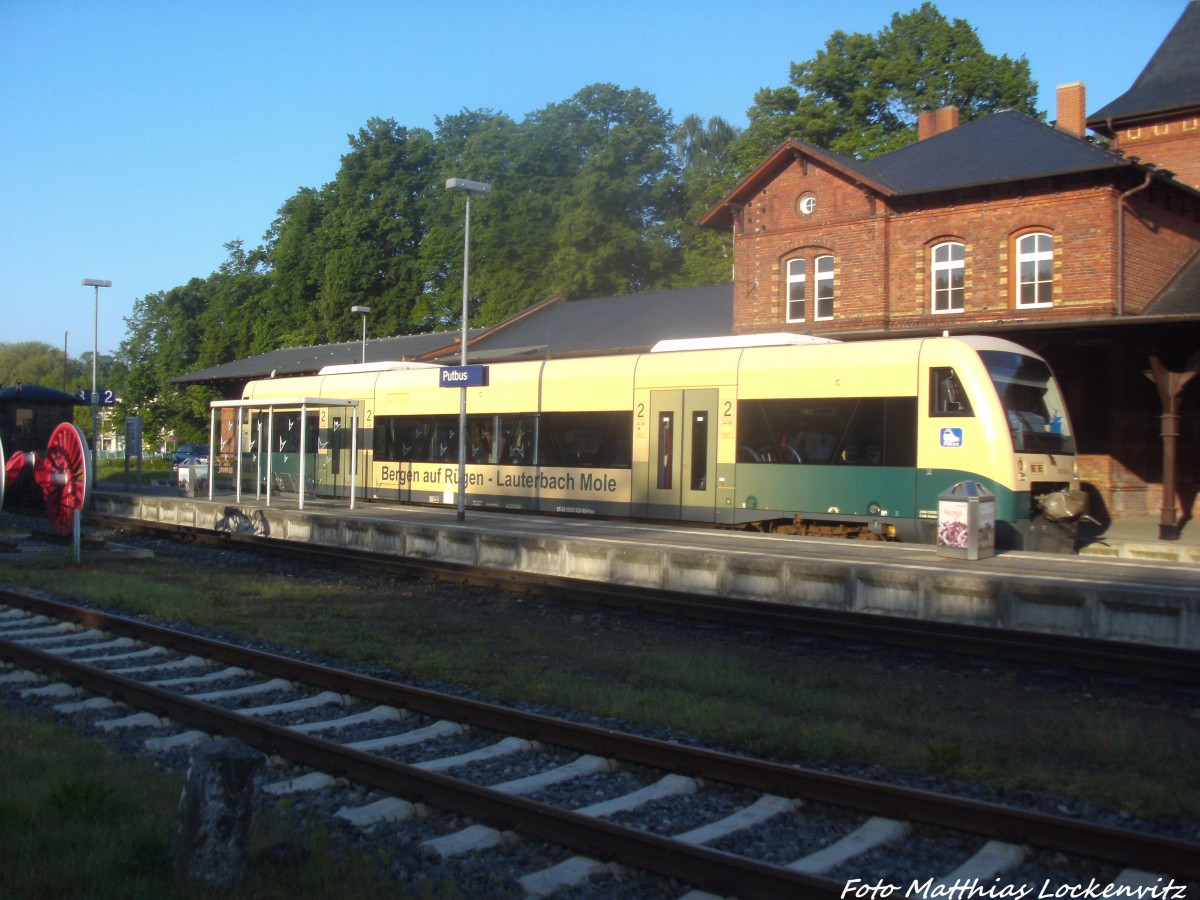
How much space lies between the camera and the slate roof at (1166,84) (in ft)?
102

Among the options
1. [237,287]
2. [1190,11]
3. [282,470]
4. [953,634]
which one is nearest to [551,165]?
[237,287]

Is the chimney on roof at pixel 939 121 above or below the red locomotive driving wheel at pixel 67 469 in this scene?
above

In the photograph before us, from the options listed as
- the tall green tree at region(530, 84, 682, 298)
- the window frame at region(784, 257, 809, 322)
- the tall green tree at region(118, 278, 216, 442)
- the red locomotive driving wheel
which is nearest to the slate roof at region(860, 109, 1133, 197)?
the window frame at region(784, 257, 809, 322)

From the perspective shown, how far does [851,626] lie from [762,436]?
279 inches

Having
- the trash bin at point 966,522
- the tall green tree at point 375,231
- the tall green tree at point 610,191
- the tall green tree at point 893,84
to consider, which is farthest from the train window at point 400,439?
the tall green tree at point 375,231

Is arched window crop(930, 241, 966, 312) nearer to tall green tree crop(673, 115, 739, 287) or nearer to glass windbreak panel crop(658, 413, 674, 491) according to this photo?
glass windbreak panel crop(658, 413, 674, 491)

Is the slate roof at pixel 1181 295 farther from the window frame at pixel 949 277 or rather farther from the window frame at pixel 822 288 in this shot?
the window frame at pixel 822 288

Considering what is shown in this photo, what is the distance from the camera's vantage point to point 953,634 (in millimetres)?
11289

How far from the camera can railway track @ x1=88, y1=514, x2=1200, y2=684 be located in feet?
32.6

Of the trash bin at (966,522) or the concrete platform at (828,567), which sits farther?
the trash bin at (966,522)

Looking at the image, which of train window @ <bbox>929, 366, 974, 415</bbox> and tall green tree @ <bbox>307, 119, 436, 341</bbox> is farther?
tall green tree @ <bbox>307, 119, 436, 341</bbox>

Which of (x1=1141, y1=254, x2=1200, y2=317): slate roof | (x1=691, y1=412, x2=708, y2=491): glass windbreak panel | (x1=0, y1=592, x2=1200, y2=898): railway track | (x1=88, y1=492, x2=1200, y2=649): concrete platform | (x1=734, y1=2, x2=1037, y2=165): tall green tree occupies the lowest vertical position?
(x1=0, y1=592, x2=1200, y2=898): railway track

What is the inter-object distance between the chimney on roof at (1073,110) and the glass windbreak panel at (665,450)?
2013cm

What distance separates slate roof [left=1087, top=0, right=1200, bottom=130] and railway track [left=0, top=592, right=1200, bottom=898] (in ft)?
102
